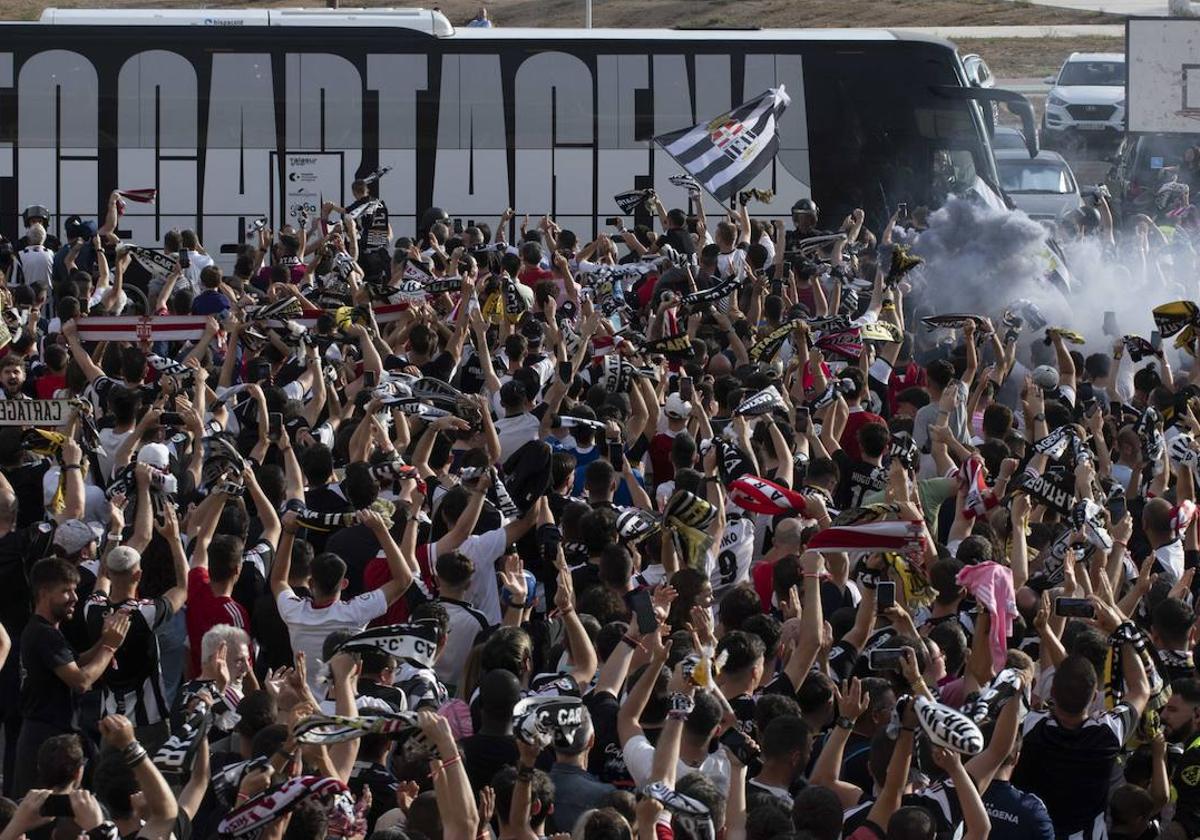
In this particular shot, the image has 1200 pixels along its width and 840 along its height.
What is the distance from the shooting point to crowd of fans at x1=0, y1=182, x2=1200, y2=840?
612 cm

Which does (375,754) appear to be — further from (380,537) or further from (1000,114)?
(1000,114)

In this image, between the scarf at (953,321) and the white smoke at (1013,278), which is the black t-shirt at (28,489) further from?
the white smoke at (1013,278)

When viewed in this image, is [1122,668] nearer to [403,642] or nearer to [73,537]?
[403,642]

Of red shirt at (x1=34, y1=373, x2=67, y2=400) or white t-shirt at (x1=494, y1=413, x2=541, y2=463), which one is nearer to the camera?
white t-shirt at (x1=494, y1=413, x2=541, y2=463)

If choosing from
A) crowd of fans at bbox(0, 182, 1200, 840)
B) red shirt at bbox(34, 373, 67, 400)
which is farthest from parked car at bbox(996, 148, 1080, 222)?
red shirt at bbox(34, 373, 67, 400)

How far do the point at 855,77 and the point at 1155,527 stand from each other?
14.9 meters

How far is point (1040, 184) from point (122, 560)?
2210cm

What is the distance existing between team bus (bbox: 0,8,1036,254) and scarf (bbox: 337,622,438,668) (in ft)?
52.7

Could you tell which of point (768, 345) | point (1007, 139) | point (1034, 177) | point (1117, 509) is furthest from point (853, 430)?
point (1007, 139)

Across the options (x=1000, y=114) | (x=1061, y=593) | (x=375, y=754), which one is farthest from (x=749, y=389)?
(x=1000, y=114)

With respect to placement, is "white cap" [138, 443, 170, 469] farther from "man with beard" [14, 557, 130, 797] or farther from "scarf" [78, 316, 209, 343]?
"scarf" [78, 316, 209, 343]

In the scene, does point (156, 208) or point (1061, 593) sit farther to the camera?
point (156, 208)

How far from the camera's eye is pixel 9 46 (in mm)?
22266

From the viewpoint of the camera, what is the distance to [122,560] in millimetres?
7699
